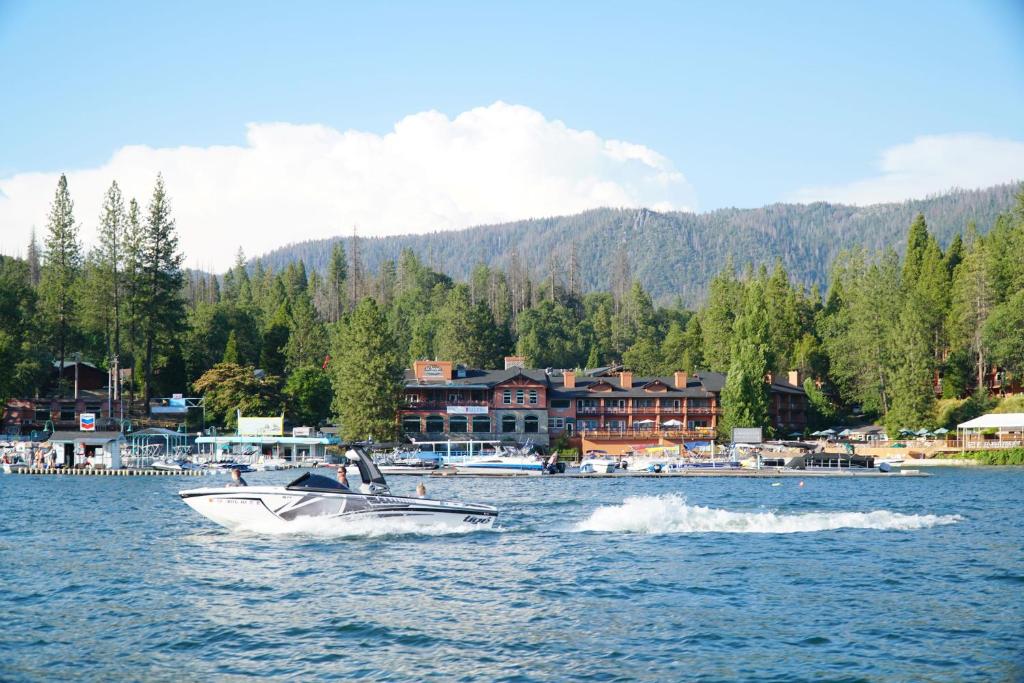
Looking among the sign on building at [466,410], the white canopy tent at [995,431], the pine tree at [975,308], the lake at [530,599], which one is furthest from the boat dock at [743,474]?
the lake at [530,599]

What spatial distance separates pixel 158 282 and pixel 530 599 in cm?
8412

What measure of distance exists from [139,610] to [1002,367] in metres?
93.0

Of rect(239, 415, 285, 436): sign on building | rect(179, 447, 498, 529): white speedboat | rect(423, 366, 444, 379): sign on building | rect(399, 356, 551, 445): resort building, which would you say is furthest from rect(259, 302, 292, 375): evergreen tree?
rect(179, 447, 498, 529): white speedboat

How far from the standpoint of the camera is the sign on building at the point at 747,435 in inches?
3762

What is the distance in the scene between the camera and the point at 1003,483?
63.1 meters

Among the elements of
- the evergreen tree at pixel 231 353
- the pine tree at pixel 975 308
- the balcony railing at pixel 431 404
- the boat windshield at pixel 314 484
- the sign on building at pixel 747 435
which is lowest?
the sign on building at pixel 747 435

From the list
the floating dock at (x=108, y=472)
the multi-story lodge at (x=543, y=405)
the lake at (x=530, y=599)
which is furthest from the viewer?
the multi-story lodge at (x=543, y=405)

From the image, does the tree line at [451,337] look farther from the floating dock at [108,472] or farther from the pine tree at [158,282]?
the floating dock at [108,472]

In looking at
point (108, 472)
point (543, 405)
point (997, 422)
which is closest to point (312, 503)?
point (108, 472)

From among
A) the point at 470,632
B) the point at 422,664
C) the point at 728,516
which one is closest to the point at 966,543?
the point at 728,516

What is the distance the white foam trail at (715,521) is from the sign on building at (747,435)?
181 feet

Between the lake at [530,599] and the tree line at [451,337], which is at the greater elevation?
the tree line at [451,337]

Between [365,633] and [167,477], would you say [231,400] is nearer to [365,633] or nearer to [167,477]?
[167,477]

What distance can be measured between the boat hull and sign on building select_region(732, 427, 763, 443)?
215ft
